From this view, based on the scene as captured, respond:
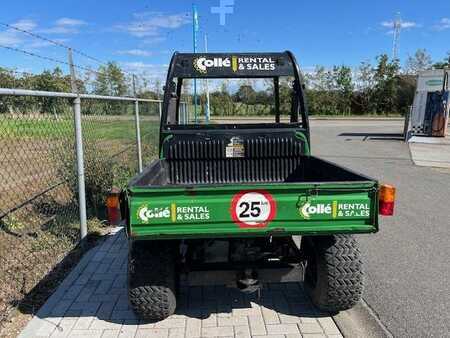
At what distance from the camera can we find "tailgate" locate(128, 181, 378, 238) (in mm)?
2967

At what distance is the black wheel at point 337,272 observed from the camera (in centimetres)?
343

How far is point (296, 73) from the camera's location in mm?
4957

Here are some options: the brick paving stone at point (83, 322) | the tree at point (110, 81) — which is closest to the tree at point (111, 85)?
the tree at point (110, 81)

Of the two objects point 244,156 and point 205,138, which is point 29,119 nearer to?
point 205,138

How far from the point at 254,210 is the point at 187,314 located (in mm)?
1277

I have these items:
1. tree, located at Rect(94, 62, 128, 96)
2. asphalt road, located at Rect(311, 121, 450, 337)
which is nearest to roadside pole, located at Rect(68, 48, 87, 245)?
tree, located at Rect(94, 62, 128, 96)

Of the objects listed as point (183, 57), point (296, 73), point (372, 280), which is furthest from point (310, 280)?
point (183, 57)

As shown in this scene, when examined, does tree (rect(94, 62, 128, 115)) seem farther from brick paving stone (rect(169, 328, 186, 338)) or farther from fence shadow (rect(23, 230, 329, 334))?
brick paving stone (rect(169, 328, 186, 338))

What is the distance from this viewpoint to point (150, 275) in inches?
133

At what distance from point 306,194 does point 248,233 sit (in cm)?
47

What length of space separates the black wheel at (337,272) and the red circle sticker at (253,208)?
69 centimetres

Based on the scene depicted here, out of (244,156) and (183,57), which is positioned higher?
(183,57)

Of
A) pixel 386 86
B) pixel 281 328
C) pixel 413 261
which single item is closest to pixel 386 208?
pixel 281 328

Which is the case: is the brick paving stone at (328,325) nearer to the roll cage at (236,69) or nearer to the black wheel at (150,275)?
the black wheel at (150,275)
